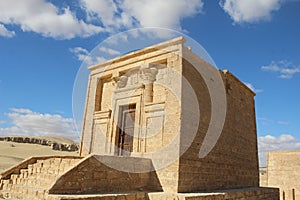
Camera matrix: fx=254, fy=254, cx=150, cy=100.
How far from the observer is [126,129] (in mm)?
8828

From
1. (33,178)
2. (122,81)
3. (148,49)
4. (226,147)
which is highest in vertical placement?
(148,49)

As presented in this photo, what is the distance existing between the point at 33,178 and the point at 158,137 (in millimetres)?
3443

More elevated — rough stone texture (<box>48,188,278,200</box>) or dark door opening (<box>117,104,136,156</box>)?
dark door opening (<box>117,104,136,156</box>)

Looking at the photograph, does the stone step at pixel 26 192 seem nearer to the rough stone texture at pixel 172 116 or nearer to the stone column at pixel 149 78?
the rough stone texture at pixel 172 116

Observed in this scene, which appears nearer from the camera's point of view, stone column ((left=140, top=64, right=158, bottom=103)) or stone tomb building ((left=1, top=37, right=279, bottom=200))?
stone tomb building ((left=1, top=37, right=279, bottom=200))

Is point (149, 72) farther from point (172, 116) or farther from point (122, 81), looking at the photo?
point (172, 116)

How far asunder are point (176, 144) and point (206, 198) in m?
1.53

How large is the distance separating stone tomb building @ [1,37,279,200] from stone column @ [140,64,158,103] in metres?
0.03

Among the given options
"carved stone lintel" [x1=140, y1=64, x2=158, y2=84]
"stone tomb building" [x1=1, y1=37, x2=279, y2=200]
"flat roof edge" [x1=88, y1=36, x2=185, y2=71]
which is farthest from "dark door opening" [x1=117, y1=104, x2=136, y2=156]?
"flat roof edge" [x1=88, y1=36, x2=185, y2=71]

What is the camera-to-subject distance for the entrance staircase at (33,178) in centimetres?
558

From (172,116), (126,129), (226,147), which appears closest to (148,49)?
(172,116)

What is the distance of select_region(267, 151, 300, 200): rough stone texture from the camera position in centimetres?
1744

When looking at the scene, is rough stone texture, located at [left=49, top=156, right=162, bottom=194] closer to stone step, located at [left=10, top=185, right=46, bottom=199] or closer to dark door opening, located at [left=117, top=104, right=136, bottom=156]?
stone step, located at [left=10, top=185, right=46, bottom=199]

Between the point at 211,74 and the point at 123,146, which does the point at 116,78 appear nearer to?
the point at 123,146
